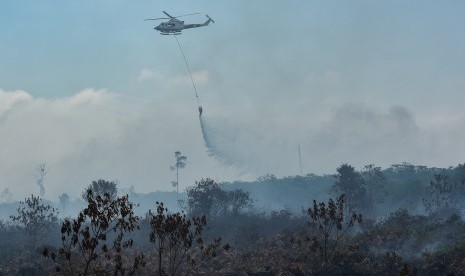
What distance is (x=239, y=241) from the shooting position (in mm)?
53094

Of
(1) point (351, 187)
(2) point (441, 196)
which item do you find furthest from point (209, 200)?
(2) point (441, 196)

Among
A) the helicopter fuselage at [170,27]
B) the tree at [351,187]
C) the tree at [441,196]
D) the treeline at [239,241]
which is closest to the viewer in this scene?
the treeline at [239,241]

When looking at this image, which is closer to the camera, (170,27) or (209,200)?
(170,27)

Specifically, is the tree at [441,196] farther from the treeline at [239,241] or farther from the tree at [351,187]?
the tree at [351,187]

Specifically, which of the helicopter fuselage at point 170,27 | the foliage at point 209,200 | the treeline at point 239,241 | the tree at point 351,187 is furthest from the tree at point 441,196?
the helicopter fuselage at point 170,27

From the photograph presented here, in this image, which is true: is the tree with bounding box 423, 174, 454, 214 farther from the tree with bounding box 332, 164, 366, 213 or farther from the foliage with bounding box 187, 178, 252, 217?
the foliage with bounding box 187, 178, 252, 217

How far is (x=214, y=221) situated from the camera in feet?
220

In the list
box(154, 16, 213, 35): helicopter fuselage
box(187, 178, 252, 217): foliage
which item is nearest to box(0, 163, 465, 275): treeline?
box(187, 178, 252, 217): foliage

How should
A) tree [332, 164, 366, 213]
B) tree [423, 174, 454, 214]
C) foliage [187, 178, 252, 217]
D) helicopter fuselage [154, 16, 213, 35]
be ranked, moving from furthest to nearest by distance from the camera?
tree [332, 164, 366, 213] → foliage [187, 178, 252, 217] → tree [423, 174, 454, 214] → helicopter fuselage [154, 16, 213, 35]

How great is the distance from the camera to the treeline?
18.1m

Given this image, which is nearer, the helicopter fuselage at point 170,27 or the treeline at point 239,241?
the treeline at point 239,241

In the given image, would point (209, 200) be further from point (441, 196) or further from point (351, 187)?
point (441, 196)

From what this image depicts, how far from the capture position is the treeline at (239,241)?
59.4 ft

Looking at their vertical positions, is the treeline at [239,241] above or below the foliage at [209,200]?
below
